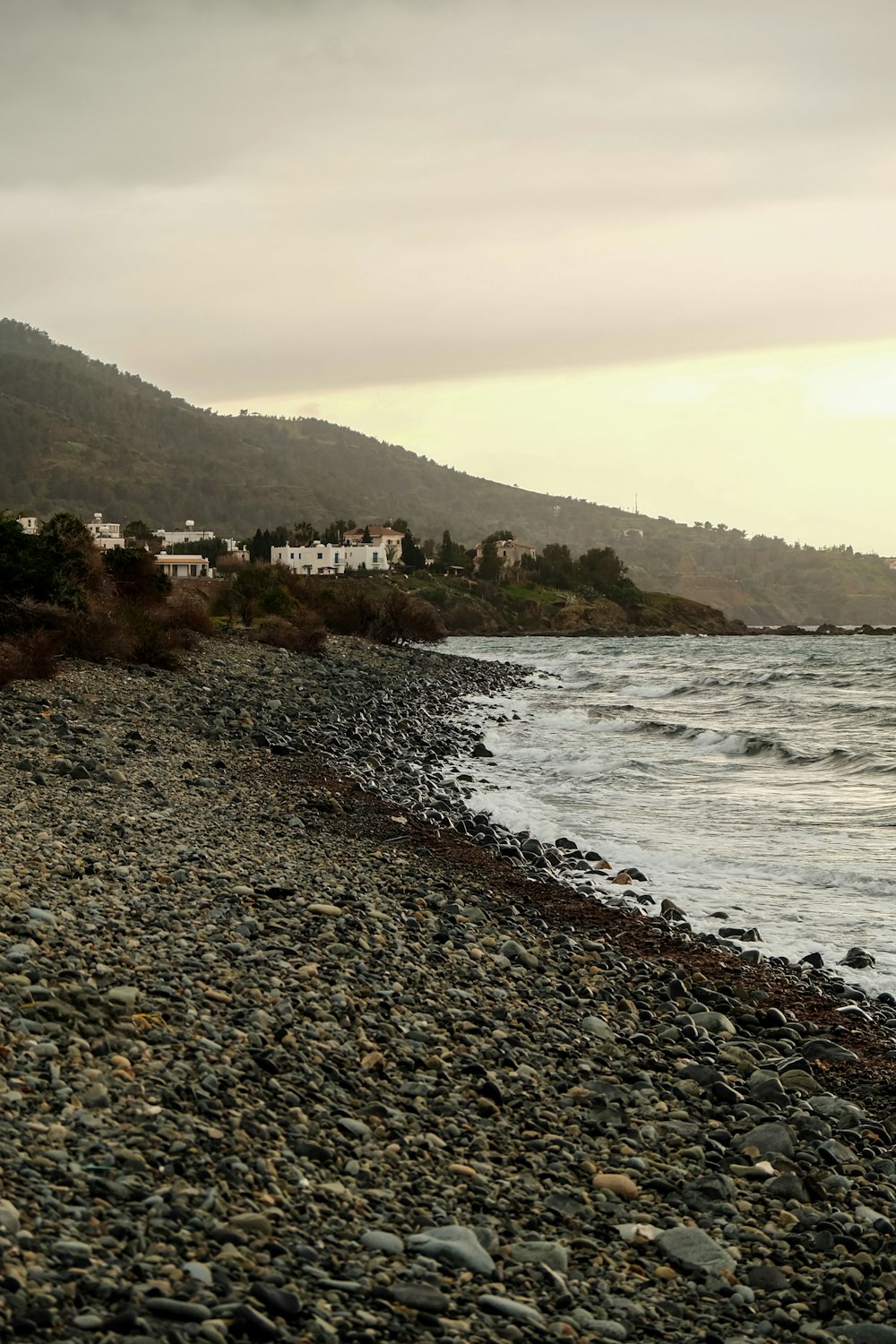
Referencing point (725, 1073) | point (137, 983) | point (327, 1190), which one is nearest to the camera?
point (327, 1190)

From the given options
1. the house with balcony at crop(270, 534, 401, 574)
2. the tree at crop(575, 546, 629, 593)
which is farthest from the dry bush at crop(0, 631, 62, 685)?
the tree at crop(575, 546, 629, 593)

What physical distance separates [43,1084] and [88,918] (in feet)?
8.08

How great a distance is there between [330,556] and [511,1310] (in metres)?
126

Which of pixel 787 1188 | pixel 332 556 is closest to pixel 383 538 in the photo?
pixel 332 556

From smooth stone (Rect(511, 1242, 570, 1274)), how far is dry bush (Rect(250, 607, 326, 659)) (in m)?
35.3

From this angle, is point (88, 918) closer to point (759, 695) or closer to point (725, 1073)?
point (725, 1073)

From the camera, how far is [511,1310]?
433 centimetres

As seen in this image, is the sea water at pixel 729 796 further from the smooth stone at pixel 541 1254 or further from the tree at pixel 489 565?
the tree at pixel 489 565

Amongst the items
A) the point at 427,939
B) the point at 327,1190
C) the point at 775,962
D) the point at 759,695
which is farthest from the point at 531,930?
the point at 759,695

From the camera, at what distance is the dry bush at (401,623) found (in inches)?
2292

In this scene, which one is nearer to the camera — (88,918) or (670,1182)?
(670,1182)

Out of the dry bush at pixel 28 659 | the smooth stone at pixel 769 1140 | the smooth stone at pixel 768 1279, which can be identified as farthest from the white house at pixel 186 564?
the smooth stone at pixel 768 1279

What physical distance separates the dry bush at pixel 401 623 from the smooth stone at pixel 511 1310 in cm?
5291

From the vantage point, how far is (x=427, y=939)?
893cm
